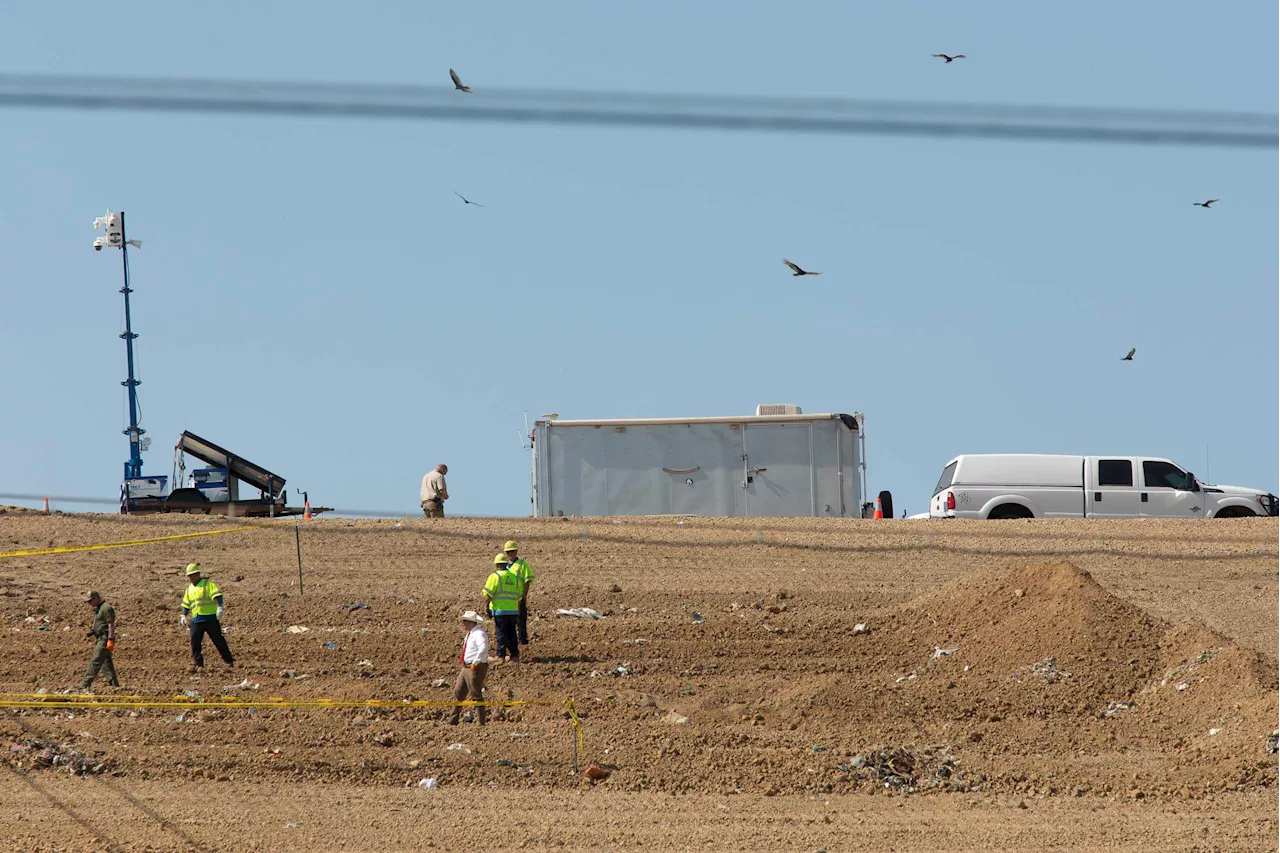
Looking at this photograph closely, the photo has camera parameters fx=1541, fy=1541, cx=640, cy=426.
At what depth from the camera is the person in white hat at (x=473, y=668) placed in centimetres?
1596

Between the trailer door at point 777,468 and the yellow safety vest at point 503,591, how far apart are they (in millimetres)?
12156

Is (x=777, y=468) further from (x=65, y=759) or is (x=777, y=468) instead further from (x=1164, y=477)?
(x=65, y=759)

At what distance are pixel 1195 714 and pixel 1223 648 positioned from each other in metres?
1.41

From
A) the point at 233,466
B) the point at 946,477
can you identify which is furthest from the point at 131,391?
the point at 946,477

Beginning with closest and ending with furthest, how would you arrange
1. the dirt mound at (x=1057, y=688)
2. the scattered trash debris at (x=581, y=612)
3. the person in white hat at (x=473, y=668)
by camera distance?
the dirt mound at (x=1057, y=688)
the person in white hat at (x=473, y=668)
the scattered trash debris at (x=581, y=612)

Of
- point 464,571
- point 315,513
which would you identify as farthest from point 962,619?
point 315,513

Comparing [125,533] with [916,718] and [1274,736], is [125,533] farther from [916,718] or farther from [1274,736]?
[1274,736]

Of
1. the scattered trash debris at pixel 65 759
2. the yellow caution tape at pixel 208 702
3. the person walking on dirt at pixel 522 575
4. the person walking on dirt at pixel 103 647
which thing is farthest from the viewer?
the person walking on dirt at pixel 522 575

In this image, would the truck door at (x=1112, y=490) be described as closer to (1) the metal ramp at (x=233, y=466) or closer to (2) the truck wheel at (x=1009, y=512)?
(2) the truck wheel at (x=1009, y=512)

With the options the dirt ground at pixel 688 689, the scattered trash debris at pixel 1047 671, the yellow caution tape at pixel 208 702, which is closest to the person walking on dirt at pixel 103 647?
the yellow caution tape at pixel 208 702

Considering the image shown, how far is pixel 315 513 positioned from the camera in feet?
108

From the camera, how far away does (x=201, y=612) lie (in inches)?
715

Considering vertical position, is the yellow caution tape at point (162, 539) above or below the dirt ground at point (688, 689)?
above

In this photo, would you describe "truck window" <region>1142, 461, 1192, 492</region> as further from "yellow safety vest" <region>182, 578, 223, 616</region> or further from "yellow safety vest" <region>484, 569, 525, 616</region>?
"yellow safety vest" <region>182, 578, 223, 616</region>
